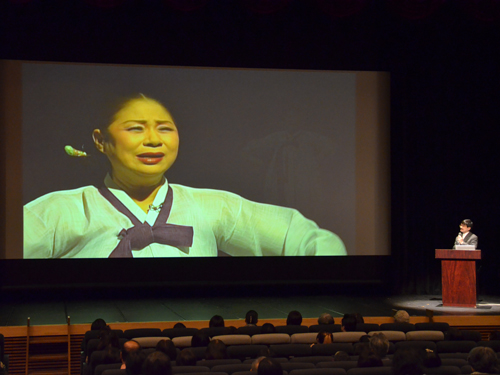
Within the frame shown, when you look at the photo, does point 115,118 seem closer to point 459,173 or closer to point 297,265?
point 297,265

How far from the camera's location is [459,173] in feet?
35.6

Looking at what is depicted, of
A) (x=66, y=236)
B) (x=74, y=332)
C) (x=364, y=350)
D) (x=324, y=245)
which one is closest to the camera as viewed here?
(x=364, y=350)

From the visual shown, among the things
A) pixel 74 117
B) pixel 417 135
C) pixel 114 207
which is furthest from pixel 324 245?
pixel 74 117

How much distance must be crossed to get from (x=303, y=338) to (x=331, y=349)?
2.07ft

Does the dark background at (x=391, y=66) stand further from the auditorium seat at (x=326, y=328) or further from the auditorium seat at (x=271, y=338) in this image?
the auditorium seat at (x=271, y=338)

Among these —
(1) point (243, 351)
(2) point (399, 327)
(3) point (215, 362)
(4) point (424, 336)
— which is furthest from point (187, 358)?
(2) point (399, 327)

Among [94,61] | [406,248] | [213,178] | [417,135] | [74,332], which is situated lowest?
[74,332]

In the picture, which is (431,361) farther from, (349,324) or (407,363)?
(349,324)

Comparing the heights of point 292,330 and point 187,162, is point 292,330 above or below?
below

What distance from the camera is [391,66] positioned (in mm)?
10625

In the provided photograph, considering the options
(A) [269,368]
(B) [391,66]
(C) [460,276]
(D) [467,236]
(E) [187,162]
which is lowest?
(A) [269,368]

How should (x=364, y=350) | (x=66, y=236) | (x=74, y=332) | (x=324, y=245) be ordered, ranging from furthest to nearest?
1. (x=324, y=245)
2. (x=66, y=236)
3. (x=74, y=332)
4. (x=364, y=350)

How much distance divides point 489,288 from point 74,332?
21.8 feet

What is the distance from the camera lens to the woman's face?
9.81 m
